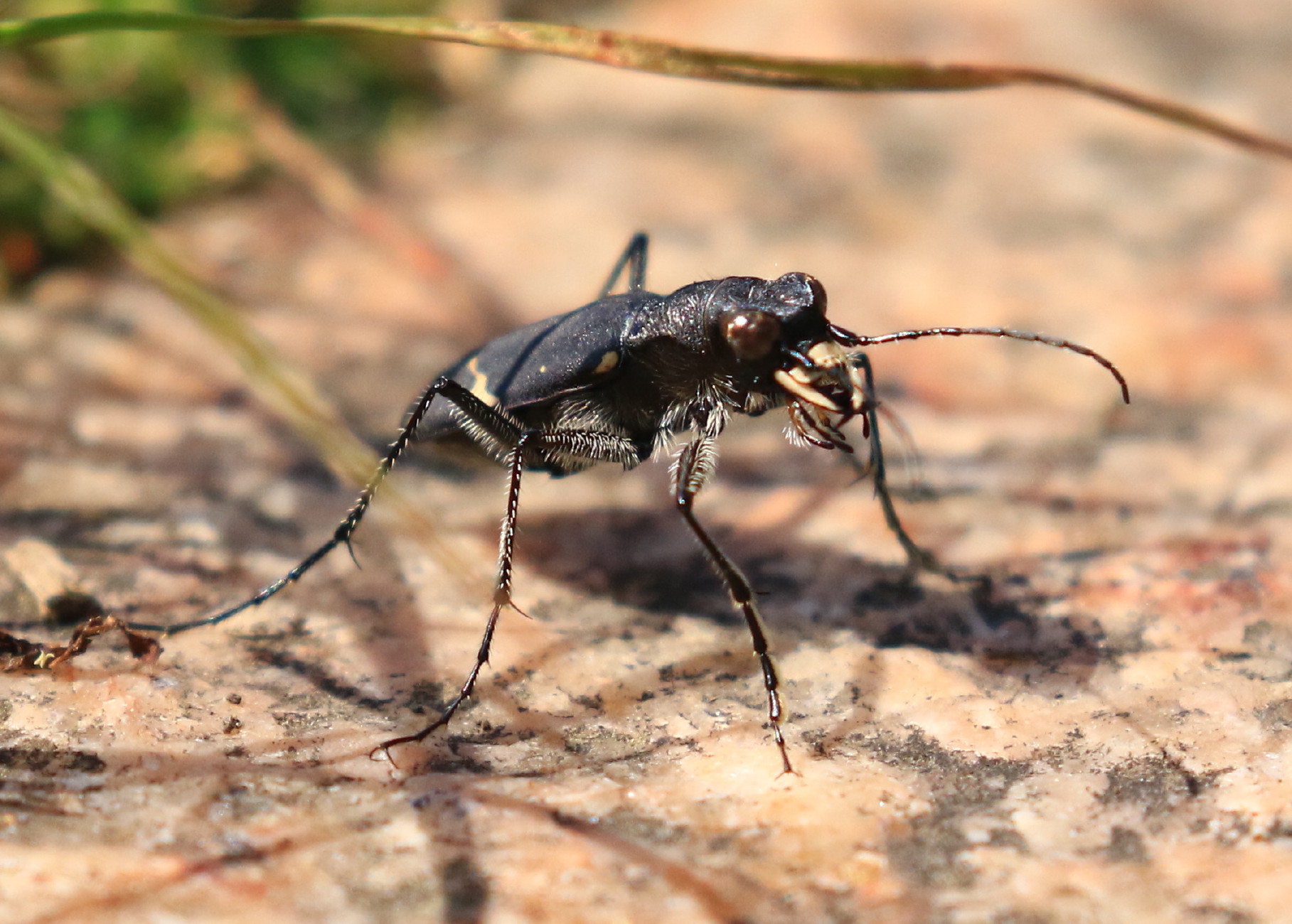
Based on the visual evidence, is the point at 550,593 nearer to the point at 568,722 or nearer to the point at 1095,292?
the point at 568,722

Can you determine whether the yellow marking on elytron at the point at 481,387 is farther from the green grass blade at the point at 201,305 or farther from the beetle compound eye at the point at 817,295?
the beetle compound eye at the point at 817,295

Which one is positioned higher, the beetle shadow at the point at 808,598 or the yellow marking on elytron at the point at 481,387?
the yellow marking on elytron at the point at 481,387

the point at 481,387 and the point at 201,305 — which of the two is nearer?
the point at 201,305

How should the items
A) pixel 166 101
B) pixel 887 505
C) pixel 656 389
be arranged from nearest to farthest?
pixel 887 505
pixel 656 389
pixel 166 101

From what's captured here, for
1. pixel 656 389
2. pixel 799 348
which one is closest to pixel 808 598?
pixel 799 348

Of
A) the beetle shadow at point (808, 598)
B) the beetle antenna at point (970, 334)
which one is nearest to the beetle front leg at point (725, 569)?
the beetle shadow at point (808, 598)

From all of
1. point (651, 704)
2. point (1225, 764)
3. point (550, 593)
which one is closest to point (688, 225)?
point (550, 593)

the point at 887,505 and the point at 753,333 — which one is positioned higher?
the point at 753,333

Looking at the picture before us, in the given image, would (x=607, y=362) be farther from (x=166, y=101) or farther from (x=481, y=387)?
(x=166, y=101)
